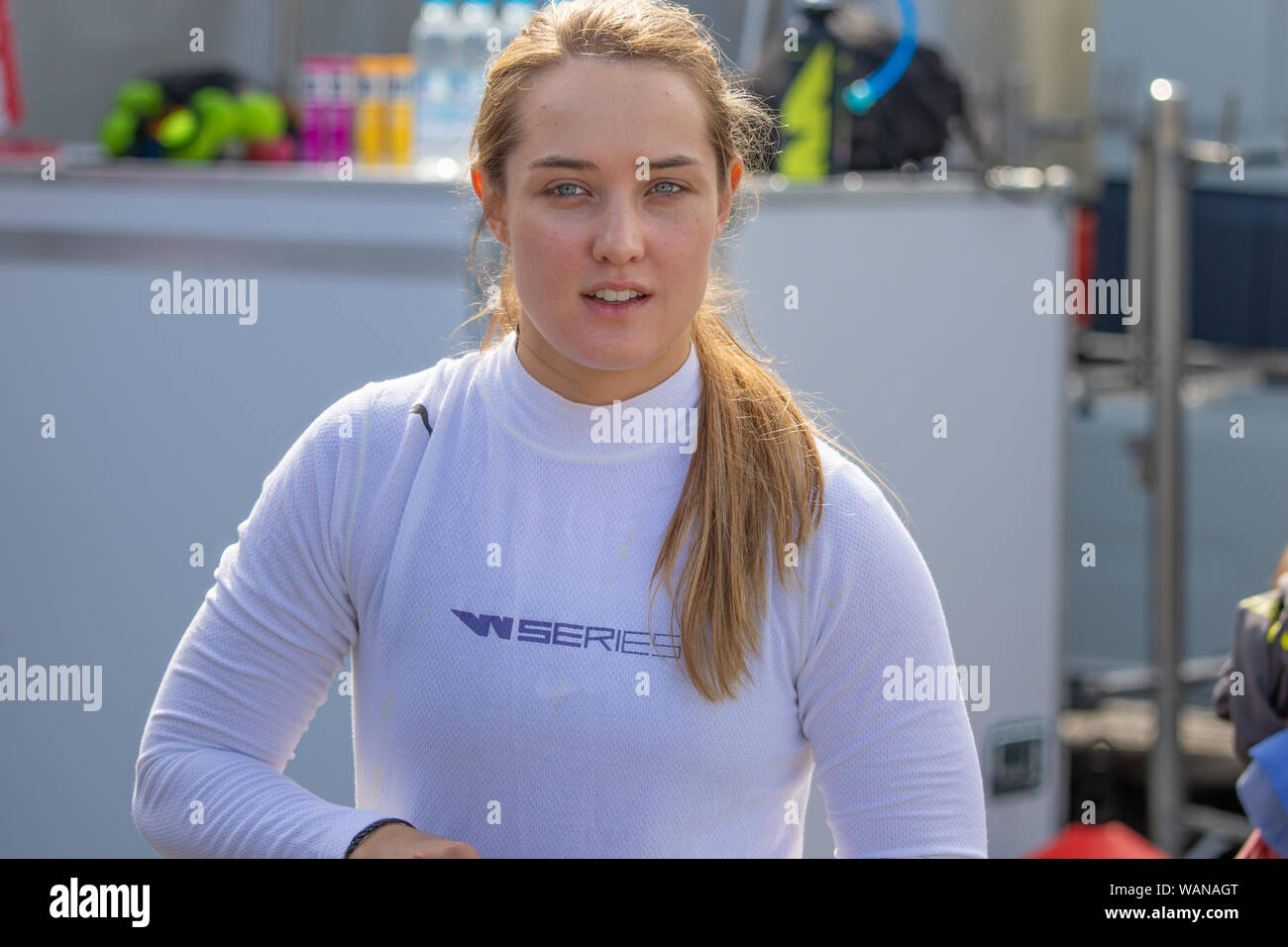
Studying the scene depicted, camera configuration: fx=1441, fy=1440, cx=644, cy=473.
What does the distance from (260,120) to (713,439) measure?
7.52 ft

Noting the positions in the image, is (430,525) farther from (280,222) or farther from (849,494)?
(280,222)

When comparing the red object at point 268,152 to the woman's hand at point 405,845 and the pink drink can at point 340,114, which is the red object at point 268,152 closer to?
the pink drink can at point 340,114

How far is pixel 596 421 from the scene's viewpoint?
128 centimetres

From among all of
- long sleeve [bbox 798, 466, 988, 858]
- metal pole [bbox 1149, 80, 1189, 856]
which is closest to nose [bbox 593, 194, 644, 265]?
long sleeve [bbox 798, 466, 988, 858]

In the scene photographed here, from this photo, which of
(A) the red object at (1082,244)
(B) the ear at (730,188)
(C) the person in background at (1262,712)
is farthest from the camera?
(A) the red object at (1082,244)

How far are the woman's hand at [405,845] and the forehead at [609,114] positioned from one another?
0.55 meters

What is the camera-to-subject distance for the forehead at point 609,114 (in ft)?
3.89

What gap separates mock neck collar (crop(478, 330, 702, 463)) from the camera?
50.1 inches

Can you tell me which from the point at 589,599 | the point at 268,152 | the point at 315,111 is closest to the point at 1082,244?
the point at 315,111

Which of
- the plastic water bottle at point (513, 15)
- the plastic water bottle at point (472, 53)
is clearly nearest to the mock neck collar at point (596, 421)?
the plastic water bottle at point (472, 53)

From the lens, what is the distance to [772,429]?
1.29m

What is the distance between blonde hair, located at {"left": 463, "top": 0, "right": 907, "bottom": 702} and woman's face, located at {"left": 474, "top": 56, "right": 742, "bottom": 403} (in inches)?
1.4
